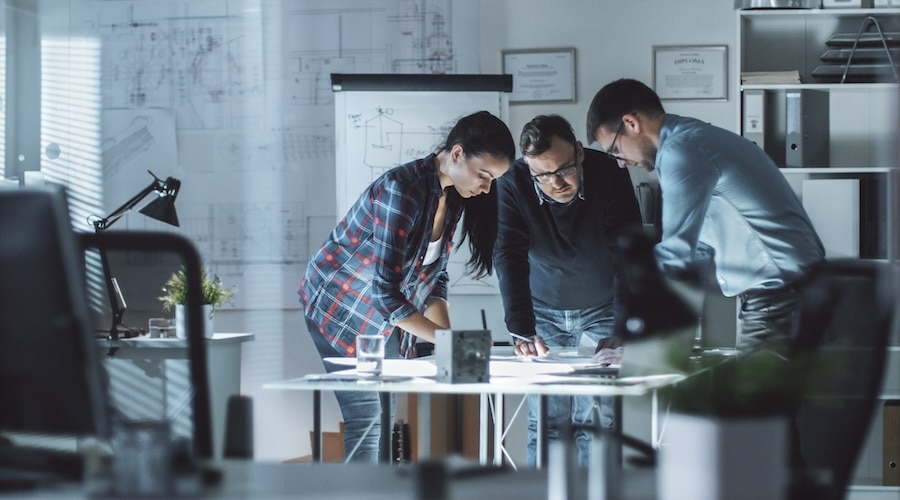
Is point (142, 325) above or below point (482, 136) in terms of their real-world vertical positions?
below

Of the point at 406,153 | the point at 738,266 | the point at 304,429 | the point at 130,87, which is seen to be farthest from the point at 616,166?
the point at 130,87

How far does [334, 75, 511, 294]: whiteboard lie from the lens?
4.50 m

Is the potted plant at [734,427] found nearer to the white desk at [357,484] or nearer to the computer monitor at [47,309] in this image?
the white desk at [357,484]

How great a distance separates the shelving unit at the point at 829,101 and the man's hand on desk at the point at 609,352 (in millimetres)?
1828

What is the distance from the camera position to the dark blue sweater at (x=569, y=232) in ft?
11.3

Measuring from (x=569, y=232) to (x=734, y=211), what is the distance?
0.97 meters

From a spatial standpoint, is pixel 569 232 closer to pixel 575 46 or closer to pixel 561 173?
pixel 561 173

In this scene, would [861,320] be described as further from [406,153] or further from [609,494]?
[406,153]

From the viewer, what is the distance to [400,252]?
2.82 m

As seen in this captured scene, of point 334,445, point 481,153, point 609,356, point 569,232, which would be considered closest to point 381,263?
point 481,153

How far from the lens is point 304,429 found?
197 inches

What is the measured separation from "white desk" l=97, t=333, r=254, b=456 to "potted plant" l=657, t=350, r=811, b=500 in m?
3.35

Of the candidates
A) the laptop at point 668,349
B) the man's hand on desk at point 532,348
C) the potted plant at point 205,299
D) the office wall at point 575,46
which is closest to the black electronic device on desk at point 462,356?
the man's hand on desk at point 532,348

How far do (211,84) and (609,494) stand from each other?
4.23 meters
